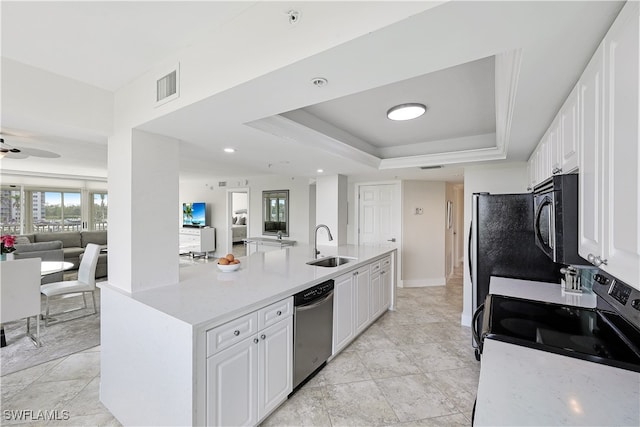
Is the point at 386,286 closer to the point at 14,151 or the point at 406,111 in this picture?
the point at 406,111

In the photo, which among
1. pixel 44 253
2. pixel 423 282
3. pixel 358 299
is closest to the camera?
pixel 358 299

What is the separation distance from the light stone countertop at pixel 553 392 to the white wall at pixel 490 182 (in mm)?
2381

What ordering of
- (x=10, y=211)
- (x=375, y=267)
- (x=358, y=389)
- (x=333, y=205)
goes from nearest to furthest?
(x=358, y=389) → (x=375, y=267) → (x=333, y=205) → (x=10, y=211)

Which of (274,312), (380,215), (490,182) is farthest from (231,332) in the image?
(380,215)

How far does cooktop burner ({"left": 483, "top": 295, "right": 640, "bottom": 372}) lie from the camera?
1.22m

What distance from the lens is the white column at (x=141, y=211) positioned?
1.86 meters

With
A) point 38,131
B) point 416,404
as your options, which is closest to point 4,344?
point 38,131

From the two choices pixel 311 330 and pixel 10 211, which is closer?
pixel 311 330

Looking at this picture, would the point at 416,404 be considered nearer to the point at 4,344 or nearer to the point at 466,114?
the point at 466,114

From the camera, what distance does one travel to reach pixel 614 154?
0.84 m

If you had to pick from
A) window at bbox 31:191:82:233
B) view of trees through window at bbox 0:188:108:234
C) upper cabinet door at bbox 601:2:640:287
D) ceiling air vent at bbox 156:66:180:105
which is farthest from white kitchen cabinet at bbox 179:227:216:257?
upper cabinet door at bbox 601:2:640:287

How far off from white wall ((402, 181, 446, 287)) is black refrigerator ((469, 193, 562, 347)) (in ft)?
7.43

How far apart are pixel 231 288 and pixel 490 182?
3431 millimetres

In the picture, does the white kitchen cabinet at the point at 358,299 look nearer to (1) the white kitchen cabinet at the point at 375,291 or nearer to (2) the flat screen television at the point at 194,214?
(1) the white kitchen cabinet at the point at 375,291
